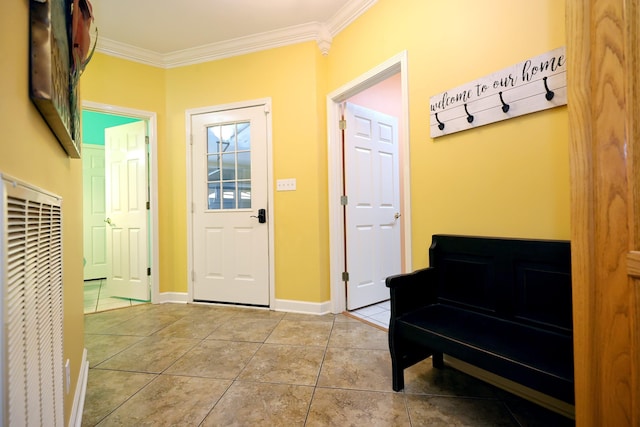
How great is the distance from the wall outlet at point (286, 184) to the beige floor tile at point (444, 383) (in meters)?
1.79

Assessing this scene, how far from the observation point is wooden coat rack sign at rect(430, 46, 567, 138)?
1.24 m

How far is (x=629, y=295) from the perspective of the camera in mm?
720

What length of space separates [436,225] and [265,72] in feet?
7.41

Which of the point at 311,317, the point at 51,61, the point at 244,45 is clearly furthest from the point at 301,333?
the point at 244,45

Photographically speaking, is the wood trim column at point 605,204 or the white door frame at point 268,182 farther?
the white door frame at point 268,182

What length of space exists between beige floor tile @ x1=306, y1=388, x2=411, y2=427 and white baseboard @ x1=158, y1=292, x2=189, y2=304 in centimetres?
217

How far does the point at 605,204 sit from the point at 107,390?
228cm

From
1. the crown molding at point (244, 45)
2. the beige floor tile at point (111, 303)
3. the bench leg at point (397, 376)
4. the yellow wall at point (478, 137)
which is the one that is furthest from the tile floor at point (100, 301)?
the yellow wall at point (478, 137)

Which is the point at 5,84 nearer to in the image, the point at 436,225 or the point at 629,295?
the point at 629,295

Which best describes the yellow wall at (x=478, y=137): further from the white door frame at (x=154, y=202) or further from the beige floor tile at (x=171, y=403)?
the white door frame at (x=154, y=202)

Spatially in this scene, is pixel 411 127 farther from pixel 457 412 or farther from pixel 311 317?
pixel 311 317

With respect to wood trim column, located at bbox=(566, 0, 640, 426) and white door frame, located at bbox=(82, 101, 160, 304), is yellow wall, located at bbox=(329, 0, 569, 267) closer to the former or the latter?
wood trim column, located at bbox=(566, 0, 640, 426)

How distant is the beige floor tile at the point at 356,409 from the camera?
4.09 feet

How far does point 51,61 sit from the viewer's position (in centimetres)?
78
